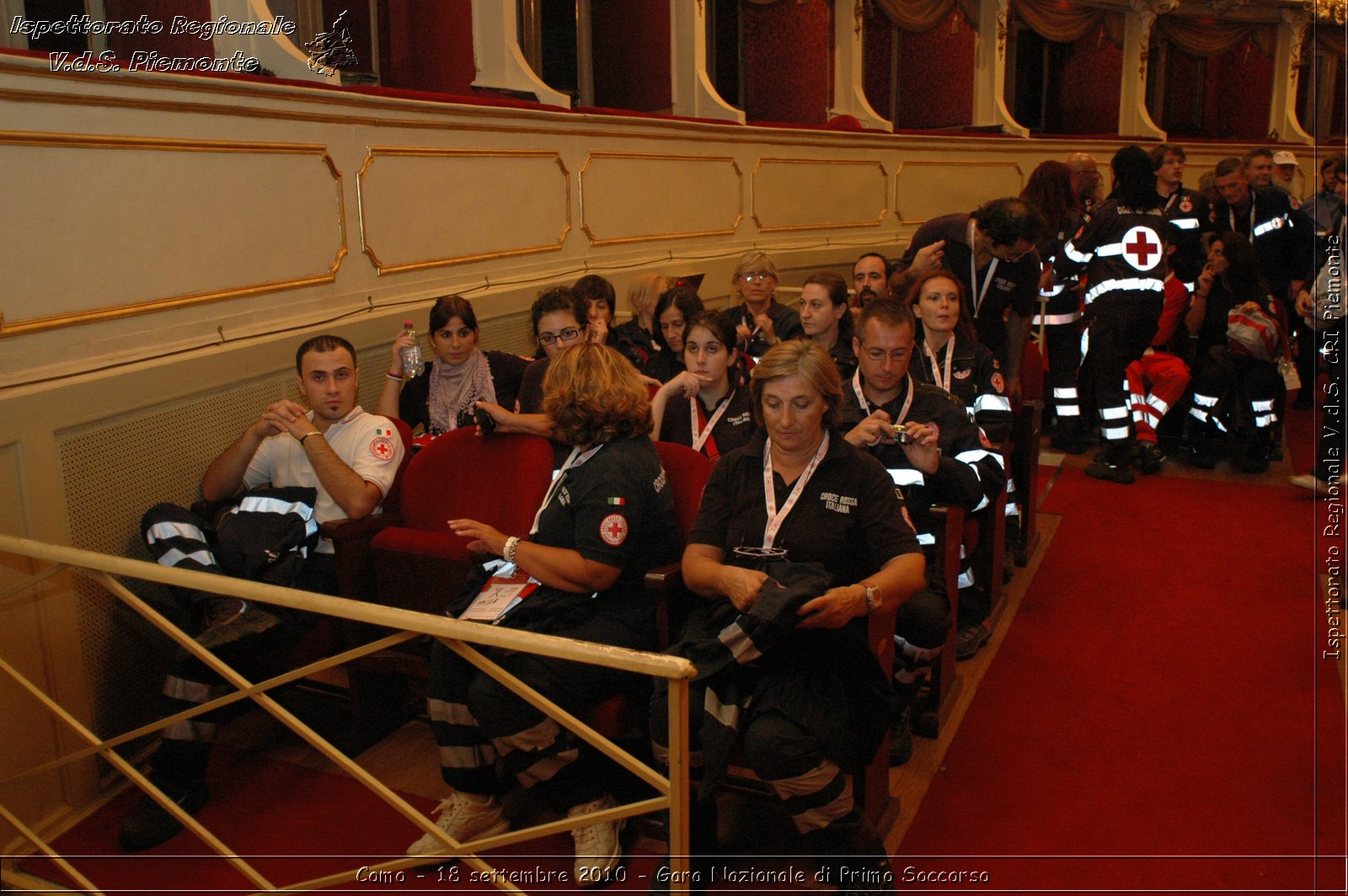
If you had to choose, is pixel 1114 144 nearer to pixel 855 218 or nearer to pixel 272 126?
pixel 855 218

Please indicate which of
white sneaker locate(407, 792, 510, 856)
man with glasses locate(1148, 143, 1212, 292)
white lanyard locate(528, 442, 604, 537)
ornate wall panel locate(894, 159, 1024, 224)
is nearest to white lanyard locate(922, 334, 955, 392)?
white lanyard locate(528, 442, 604, 537)

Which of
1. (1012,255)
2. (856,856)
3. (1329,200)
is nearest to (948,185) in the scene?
(1329,200)

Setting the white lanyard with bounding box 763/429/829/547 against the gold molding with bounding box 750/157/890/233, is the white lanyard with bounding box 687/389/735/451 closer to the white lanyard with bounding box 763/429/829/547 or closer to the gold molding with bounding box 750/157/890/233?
the white lanyard with bounding box 763/429/829/547

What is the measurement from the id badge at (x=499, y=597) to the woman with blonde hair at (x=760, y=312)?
7.11 ft

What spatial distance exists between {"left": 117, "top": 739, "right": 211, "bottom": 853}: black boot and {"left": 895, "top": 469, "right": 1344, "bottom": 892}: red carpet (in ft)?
6.03

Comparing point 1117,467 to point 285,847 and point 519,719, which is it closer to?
point 519,719

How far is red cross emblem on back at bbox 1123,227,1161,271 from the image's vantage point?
18.4ft

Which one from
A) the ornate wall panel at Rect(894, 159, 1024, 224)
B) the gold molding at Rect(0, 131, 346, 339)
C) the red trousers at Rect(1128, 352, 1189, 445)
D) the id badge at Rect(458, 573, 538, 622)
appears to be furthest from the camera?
the ornate wall panel at Rect(894, 159, 1024, 224)

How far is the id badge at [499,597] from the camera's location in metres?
2.49

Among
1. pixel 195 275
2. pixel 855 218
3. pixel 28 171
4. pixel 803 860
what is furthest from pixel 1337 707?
pixel 855 218

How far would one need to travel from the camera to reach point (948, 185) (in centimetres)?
895

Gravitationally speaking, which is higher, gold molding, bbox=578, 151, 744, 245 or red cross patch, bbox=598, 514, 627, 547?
gold molding, bbox=578, 151, 744, 245

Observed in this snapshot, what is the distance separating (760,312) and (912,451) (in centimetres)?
200

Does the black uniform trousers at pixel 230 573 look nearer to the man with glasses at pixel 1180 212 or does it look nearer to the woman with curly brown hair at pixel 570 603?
the woman with curly brown hair at pixel 570 603
